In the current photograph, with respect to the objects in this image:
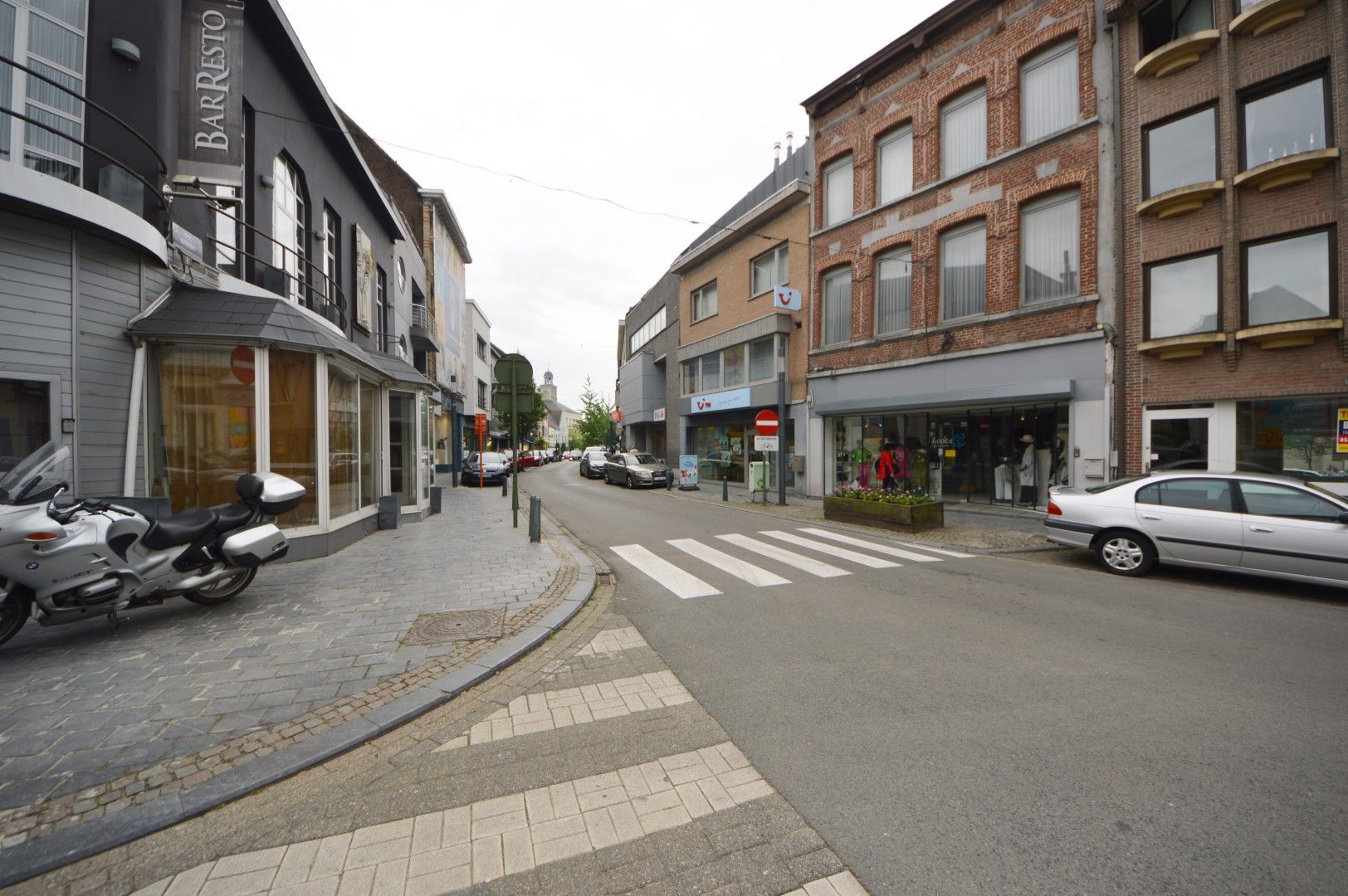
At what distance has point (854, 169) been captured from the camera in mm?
16297

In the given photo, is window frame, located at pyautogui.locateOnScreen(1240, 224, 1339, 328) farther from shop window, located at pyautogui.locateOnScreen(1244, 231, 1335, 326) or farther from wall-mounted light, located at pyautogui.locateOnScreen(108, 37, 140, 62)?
wall-mounted light, located at pyautogui.locateOnScreen(108, 37, 140, 62)

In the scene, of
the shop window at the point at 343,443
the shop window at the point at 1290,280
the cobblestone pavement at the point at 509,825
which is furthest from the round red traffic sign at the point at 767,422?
the cobblestone pavement at the point at 509,825

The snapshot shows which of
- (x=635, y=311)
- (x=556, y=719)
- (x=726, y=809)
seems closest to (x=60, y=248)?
(x=556, y=719)

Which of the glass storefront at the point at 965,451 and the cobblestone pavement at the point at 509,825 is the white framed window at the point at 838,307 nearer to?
the glass storefront at the point at 965,451

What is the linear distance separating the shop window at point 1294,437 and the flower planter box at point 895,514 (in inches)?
202

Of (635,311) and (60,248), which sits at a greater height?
(635,311)

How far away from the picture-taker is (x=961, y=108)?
14.0 metres

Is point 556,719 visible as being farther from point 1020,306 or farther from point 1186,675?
point 1020,306

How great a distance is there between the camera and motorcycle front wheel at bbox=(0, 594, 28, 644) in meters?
4.05

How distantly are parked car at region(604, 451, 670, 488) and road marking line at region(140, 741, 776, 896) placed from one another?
19271 mm

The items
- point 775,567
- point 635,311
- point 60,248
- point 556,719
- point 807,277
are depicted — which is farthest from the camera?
point 635,311

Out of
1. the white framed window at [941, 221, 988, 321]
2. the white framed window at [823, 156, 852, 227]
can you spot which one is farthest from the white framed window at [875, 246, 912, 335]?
the white framed window at [823, 156, 852, 227]

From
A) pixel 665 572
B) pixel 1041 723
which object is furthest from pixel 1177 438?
pixel 1041 723

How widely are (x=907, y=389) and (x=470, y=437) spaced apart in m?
31.9
